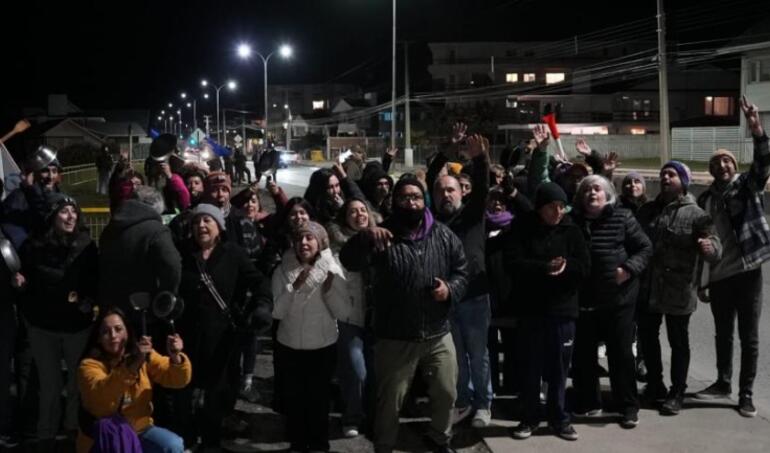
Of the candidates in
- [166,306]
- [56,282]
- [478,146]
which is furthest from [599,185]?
[56,282]

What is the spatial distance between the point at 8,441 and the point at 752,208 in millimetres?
5732

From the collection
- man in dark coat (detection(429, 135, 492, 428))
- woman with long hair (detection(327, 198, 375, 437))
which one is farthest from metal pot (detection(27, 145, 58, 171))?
man in dark coat (detection(429, 135, 492, 428))

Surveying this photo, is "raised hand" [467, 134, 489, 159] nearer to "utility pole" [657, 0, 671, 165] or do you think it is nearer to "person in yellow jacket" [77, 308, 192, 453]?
"person in yellow jacket" [77, 308, 192, 453]

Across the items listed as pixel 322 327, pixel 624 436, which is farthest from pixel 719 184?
pixel 322 327

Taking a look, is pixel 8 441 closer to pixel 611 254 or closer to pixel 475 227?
pixel 475 227

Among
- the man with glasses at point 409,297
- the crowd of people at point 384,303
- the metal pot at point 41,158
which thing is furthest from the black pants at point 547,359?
the metal pot at point 41,158

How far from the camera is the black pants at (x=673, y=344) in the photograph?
5965mm

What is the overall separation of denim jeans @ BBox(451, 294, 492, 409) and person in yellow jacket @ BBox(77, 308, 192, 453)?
2.12 metres

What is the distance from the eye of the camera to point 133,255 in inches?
204

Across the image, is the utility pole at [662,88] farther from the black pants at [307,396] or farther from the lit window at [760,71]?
the lit window at [760,71]

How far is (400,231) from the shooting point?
196 inches

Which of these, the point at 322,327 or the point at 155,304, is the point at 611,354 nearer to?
→ the point at 322,327

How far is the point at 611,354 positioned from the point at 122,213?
3.66 metres

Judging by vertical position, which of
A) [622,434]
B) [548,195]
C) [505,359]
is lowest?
[622,434]
